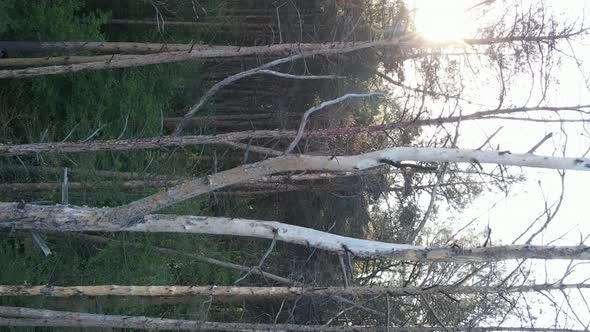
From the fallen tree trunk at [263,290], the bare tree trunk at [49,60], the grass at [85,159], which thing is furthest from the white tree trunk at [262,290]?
the bare tree trunk at [49,60]

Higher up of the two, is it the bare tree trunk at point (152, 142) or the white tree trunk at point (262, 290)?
the bare tree trunk at point (152, 142)

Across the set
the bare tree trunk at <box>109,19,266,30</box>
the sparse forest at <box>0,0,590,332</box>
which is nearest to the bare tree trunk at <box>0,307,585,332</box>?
the sparse forest at <box>0,0,590,332</box>

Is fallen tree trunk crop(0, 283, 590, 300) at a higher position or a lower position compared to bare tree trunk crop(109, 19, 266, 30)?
lower

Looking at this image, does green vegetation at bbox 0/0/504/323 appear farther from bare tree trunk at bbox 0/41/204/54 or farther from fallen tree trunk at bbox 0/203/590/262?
fallen tree trunk at bbox 0/203/590/262

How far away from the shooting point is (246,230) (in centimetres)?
668

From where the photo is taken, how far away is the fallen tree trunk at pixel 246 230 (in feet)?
21.1

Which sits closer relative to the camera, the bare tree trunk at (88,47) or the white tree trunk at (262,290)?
the white tree trunk at (262,290)

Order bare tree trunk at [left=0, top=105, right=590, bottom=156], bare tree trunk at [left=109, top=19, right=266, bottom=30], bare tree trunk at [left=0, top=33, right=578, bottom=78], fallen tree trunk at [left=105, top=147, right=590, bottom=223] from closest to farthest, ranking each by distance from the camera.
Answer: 1. fallen tree trunk at [left=105, top=147, right=590, bottom=223]
2. bare tree trunk at [left=0, top=105, right=590, bottom=156]
3. bare tree trunk at [left=0, top=33, right=578, bottom=78]
4. bare tree trunk at [left=109, top=19, right=266, bottom=30]

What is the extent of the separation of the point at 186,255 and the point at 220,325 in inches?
104

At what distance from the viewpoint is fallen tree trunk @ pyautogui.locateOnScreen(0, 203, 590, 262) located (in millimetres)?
6422

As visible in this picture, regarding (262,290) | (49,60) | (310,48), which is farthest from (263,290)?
(49,60)

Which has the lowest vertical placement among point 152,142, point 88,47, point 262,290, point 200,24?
point 262,290

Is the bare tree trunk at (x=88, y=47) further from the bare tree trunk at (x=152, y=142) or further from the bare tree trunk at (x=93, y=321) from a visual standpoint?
the bare tree trunk at (x=93, y=321)

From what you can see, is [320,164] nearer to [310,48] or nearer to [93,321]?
[310,48]
